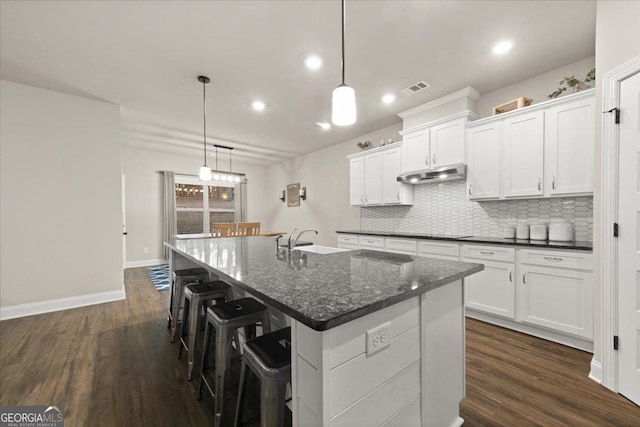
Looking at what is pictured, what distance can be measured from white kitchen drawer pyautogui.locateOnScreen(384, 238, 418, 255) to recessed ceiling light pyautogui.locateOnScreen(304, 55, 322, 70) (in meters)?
2.41

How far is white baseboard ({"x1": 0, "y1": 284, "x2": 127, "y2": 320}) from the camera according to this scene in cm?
302

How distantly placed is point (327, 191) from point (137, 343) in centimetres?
439

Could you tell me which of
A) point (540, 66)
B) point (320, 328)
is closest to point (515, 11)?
point (540, 66)

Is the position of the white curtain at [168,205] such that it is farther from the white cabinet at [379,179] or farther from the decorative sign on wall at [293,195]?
the white cabinet at [379,179]

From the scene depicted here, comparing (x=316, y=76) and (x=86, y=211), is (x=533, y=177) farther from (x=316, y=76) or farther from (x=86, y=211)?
(x=86, y=211)

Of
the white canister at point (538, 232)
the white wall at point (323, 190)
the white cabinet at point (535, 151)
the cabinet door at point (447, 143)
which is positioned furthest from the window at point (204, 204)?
the white canister at point (538, 232)

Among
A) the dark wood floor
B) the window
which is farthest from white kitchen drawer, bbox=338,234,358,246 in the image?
the window

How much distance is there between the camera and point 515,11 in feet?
6.54

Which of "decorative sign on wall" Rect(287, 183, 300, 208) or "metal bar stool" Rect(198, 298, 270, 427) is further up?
"decorative sign on wall" Rect(287, 183, 300, 208)

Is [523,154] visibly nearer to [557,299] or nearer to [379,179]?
[557,299]

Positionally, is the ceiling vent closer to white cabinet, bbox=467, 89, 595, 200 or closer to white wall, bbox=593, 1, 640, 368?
white cabinet, bbox=467, 89, 595, 200

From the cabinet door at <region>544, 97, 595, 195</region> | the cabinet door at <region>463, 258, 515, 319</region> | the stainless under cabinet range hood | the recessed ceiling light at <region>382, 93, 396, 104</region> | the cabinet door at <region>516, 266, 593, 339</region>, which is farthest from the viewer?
the recessed ceiling light at <region>382, 93, 396, 104</region>

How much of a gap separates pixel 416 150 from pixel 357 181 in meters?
1.26

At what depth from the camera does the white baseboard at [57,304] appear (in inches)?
119
